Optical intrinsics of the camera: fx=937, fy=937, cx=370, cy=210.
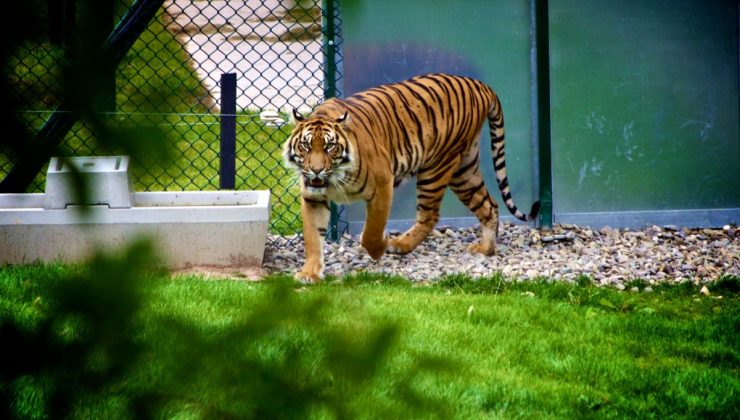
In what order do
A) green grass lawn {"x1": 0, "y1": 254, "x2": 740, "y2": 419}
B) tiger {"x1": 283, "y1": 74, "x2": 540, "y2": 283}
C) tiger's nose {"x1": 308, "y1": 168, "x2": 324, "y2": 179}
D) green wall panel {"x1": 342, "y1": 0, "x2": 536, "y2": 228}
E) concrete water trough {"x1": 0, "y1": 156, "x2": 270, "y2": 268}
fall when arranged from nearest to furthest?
green grass lawn {"x1": 0, "y1": 254, "x2": 740, "y2": 419}
concrete water trough {"x1": 0, "y1": 156, "x2": 270, "y2": 268}
tiger's nose {"x1": 308, "y1": 168, "x2": 324, "y2": 179}
tiger {"x1": 283, "y1": 74, "x2": 540, "y2": 283}
green wall panel {"x1": 342, "y1": 0, "x2": 536, "y2": 228}

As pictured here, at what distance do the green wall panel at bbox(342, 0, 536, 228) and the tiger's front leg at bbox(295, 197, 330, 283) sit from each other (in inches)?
54.7

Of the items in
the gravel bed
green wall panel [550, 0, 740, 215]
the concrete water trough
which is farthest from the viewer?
green wall panel [550, 0, 740, 215]

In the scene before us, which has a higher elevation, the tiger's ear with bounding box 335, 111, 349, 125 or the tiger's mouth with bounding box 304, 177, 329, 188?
the tiger's ear with bounding box 335, 111, 349, 125

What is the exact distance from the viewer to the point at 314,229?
5.93 meters

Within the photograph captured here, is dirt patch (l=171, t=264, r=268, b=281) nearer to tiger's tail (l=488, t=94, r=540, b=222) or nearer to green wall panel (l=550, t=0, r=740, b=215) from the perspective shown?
tiger's tail (l=488, t=94, r=540, b=222)

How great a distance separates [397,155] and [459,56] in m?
1.50

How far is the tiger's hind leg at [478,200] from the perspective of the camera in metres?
6.83

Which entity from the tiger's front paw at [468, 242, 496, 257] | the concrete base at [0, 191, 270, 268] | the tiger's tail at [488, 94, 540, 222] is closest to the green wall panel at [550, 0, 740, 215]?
the tiger's tail at [488, 94, 540, 222]

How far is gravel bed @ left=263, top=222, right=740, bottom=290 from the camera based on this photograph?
603 cm

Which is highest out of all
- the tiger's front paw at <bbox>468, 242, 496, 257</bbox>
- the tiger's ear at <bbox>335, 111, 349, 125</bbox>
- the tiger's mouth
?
the tiger's ear at <bbox>335, 111, 349, 125</bbox>

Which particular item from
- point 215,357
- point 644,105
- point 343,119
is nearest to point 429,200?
point 343,119

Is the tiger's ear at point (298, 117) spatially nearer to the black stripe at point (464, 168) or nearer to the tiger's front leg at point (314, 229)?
the tiger's front leg at point (314, 229)

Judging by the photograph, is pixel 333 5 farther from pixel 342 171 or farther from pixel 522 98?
pixel 522 98

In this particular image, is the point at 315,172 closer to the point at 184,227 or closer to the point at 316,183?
the point at 316,183
